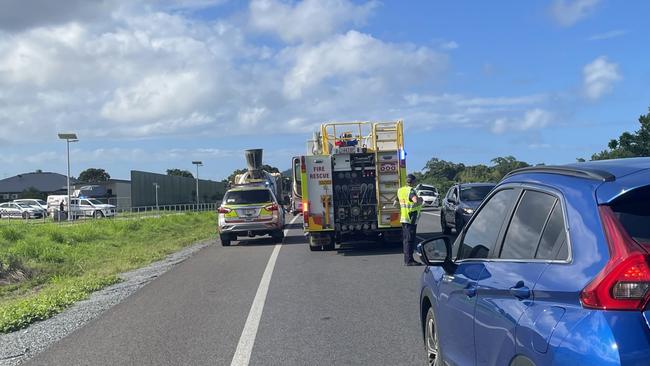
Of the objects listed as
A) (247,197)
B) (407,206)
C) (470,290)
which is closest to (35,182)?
(247,197)

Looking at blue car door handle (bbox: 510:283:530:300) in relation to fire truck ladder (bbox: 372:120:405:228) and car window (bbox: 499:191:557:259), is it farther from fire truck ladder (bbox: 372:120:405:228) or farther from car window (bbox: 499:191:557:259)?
fire truck ladder (bbox: 372:120:405:228)

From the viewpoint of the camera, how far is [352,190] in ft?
57.3

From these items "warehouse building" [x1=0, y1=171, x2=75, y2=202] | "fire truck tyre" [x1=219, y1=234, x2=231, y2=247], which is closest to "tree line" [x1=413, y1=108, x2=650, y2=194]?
"fire truck tyre" [x1=219, y1=234, x2=231, y2=247]

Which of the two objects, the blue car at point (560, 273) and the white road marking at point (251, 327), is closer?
the blue car at point (560, 273)

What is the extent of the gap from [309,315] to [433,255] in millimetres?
4494

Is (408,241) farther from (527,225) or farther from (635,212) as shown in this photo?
(635,212)

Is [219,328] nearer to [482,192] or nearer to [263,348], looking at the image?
[263,348]

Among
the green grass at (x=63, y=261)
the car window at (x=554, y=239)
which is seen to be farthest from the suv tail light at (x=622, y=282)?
the green grass at (x=63, y=261)

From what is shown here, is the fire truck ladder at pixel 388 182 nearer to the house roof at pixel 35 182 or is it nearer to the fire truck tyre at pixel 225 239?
the fire truck tyre at pixel 225 239

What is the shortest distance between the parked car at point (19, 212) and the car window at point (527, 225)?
62.4 meters

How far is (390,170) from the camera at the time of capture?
1736cm

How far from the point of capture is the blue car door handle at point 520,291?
10.5 ft

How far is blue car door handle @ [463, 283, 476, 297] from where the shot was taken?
3965 mm

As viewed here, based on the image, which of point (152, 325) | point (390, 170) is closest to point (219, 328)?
point (152, 325)
